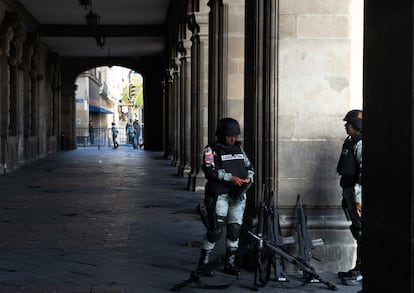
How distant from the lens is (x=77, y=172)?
20.1m

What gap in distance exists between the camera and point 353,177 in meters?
6.11

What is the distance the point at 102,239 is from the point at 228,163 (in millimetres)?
2860

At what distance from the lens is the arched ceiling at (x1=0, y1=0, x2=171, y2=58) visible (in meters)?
23.7

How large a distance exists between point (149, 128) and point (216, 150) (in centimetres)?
3075

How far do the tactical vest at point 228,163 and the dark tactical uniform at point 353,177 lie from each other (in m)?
0.90

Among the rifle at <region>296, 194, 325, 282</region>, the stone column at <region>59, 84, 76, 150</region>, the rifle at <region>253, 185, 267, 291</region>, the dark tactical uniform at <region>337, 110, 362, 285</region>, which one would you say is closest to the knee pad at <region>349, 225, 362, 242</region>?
the dark tactical uniform at <region>337, 110, 362, 285</region>

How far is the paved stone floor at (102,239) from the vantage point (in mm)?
6066

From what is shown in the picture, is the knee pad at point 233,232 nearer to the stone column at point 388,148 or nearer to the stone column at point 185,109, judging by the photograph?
the stone column at point 388,148

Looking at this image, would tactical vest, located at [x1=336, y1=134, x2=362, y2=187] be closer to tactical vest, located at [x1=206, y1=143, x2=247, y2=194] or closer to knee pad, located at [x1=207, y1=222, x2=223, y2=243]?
tactical vest, located at [x1=206, y1=143, x2=247, y2=194]

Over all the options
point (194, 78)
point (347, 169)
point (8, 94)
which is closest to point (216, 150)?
point (347, 169)

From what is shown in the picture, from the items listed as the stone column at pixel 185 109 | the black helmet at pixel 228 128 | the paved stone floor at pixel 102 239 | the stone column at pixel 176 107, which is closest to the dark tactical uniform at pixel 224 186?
the black helmet at pixel 228 128

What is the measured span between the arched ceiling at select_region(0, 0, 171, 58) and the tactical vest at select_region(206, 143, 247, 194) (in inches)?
555

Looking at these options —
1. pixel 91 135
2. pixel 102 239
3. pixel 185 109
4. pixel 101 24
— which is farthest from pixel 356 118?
pixel 91 135

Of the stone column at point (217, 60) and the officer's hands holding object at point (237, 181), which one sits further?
the stone column at point (217, 60)
